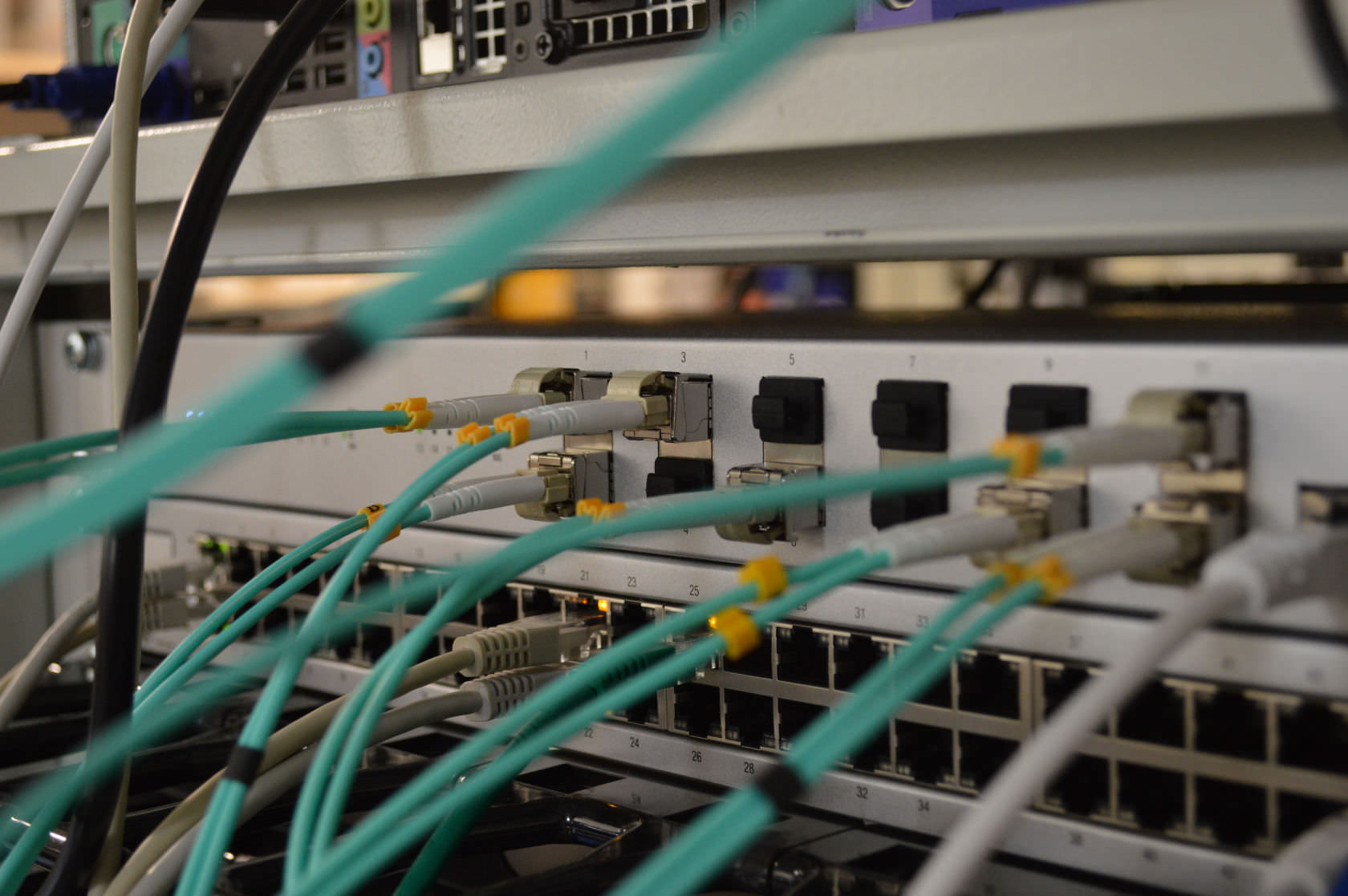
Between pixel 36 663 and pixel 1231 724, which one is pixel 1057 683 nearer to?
pixel 1231 724

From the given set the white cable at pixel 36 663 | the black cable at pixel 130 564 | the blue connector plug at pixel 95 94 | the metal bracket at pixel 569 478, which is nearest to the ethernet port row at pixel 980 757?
the metal bracket at pixel 569 478

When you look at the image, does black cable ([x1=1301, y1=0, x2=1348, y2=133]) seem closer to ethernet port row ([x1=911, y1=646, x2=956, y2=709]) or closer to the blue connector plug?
ethernet port row ([x1=911, y1=646, x2=956, y2=709])

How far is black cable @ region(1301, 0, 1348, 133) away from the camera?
326 mm

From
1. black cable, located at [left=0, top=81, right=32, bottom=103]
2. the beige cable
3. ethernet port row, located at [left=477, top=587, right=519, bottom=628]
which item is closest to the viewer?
the beige cable

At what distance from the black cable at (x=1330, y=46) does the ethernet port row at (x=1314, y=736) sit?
0.62 feet

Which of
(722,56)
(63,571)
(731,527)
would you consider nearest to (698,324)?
(731,527)

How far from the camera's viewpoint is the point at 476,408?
563 mm

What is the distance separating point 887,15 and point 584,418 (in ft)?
0.66

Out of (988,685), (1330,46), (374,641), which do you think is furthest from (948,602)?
(374,641)

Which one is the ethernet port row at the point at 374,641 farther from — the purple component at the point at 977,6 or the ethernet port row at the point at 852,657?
the purple component at the point at 977,6

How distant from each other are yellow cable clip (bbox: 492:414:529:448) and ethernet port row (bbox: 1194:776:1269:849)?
271 mm

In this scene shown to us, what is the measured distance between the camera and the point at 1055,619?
0.46 meters

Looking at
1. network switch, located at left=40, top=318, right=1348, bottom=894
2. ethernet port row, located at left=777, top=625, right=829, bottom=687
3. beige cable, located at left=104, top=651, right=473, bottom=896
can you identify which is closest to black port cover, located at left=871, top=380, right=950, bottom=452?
network switch, located at left=40, top=318, right=1348, bottom=894

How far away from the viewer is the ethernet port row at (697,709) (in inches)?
22.9
